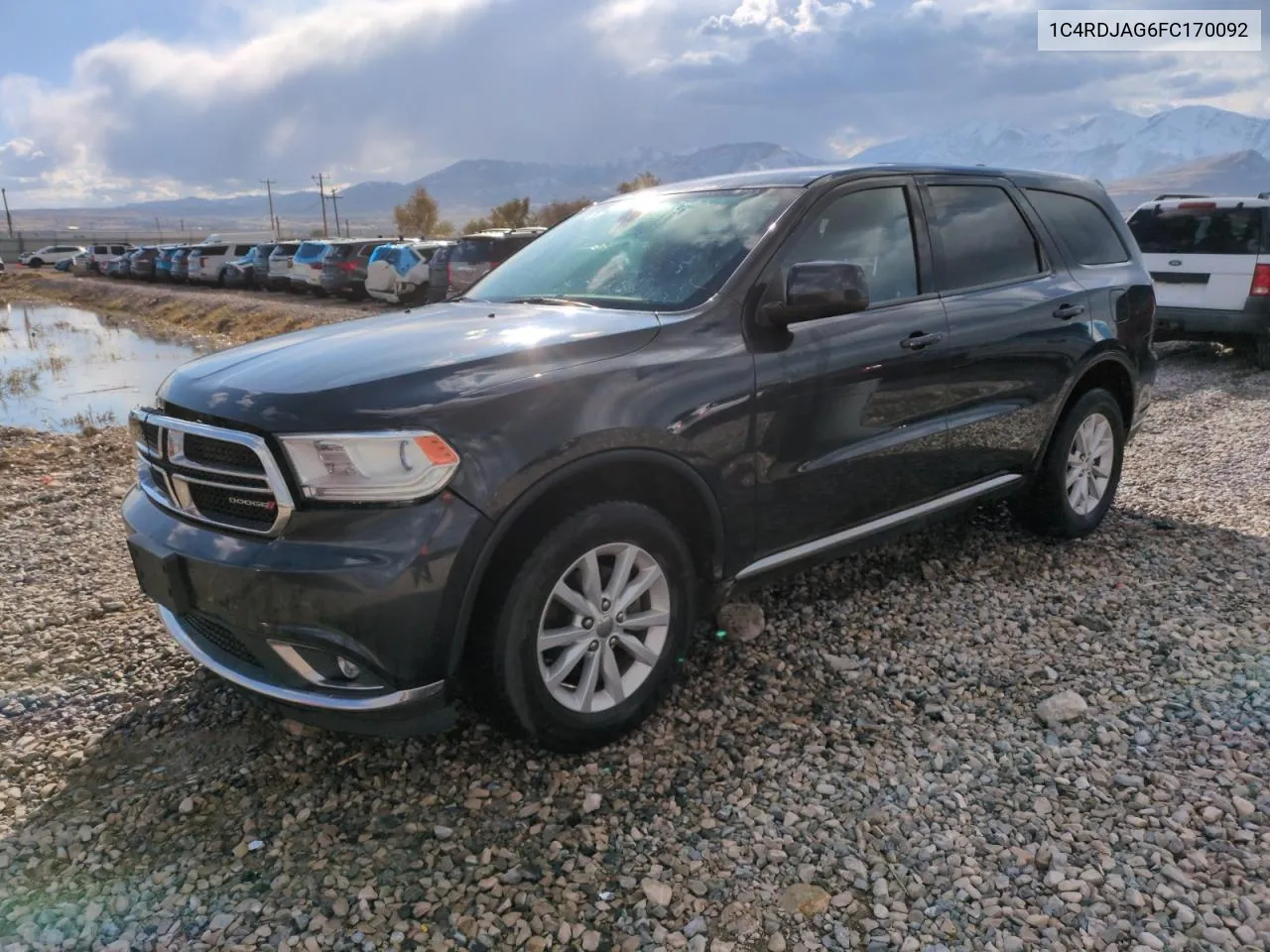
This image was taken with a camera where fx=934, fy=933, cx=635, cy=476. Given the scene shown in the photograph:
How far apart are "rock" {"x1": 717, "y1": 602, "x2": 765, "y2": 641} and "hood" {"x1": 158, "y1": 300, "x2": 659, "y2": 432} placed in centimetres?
140

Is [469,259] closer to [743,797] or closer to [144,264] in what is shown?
[743,797]

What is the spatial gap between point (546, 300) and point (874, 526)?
156cm

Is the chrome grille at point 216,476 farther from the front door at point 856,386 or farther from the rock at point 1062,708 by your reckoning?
the rock at point 1062,708

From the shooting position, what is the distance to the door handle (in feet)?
11.9

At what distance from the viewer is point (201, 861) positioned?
2.56 metres

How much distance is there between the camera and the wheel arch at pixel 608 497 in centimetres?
257

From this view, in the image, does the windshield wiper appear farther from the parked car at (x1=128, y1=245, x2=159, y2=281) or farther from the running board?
the parked car at (x1=128, y1=245, x2=159, y2=281)

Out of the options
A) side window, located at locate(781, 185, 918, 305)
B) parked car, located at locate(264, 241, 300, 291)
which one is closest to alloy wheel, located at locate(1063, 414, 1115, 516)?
side window, located at locate(781, 185, 918, 305)

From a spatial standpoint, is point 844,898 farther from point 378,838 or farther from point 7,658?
point 7,658

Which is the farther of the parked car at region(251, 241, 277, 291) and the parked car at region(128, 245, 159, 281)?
the parked car at region(128, 245, 159, 281)

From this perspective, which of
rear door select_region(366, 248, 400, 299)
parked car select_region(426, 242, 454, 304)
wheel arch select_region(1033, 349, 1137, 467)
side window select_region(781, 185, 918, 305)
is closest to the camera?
side window select_region(781, 185, 918, 305)

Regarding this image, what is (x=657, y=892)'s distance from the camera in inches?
95.9

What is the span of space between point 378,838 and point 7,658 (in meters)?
2.09

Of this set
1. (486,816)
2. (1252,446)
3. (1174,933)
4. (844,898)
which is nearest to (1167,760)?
(1174,933)
